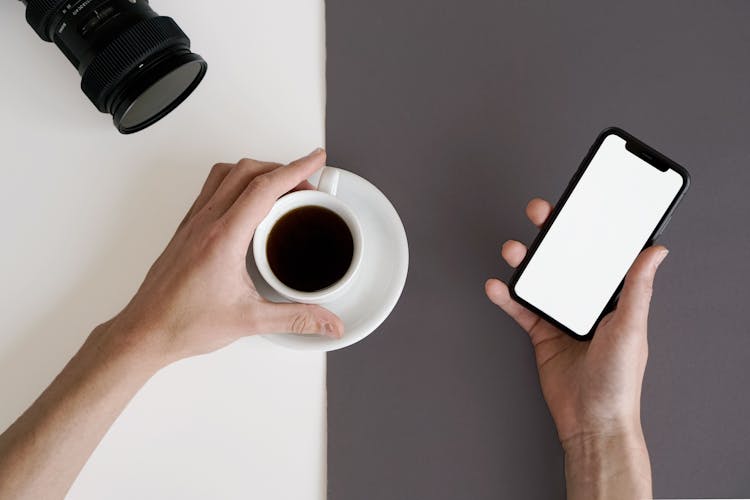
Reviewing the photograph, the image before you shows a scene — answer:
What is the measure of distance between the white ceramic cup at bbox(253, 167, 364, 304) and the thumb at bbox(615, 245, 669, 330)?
26cm

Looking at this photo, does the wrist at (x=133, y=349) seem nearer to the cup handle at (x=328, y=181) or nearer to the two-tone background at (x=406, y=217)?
the two-tone background at (x=406, y=217)

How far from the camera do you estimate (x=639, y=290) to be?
595 millimetres

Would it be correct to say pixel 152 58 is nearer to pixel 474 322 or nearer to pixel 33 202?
pixel 33 202

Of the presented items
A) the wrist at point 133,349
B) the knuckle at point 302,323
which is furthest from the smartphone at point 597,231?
the wrist at point 133,349

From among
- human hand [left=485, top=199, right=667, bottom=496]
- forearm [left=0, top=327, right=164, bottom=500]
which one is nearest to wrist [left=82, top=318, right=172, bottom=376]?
forearm [left=0, top=327, right=164, bottom=500]

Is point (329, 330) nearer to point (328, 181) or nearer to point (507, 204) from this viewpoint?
point (328, 181)

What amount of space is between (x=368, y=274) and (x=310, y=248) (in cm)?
7

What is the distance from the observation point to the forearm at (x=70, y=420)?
0.58 metres

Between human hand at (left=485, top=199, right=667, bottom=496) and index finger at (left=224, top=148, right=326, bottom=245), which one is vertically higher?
index finger at (left=224, top=148, right=326, bottom=245)

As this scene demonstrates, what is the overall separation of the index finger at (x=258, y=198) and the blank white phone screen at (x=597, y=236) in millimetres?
262

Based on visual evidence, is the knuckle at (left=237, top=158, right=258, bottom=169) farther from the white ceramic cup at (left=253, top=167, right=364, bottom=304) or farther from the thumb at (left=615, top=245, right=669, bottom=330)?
the thumb at (left=615, top=245, right=669, bottom=330)

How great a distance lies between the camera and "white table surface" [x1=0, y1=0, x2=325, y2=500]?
68cm

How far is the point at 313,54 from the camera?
0.72 m

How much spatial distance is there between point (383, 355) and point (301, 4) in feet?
1.40
